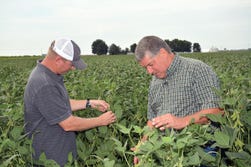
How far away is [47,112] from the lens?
329 cm

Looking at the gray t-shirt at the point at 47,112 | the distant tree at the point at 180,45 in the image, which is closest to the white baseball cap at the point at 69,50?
the gray t-shirt at the point at 47,112

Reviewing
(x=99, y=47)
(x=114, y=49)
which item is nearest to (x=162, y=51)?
(x=114, y=49)

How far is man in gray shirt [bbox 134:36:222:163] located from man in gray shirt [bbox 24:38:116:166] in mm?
525

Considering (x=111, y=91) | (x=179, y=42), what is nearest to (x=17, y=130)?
(x=111, y=91)

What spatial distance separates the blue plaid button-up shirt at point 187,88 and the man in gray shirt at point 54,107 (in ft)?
1.62

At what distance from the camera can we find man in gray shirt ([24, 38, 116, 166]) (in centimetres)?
328

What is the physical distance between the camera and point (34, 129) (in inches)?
135

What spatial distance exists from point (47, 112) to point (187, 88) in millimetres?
1061

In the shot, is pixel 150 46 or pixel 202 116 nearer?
pixel 202 116

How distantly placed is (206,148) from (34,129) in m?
1.34

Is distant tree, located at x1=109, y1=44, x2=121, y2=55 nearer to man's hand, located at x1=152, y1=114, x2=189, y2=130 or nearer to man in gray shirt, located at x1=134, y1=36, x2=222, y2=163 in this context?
man in gray shirt, located at x1=134, y1=36, x2=222, y2=163

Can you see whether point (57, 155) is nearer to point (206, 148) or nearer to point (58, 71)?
point (58, 71)

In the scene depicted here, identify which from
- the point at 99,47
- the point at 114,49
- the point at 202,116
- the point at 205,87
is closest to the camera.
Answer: the point at 202,116

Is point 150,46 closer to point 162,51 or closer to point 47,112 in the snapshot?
point 162,51
